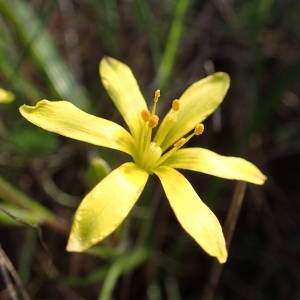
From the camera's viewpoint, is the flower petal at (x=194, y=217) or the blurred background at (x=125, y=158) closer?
the flower petal at (x=194, y=217)

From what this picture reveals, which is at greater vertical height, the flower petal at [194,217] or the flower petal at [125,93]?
the flower petal at [125,93]

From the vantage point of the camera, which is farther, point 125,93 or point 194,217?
point 125,93

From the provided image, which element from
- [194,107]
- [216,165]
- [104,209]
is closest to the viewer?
[104,209]

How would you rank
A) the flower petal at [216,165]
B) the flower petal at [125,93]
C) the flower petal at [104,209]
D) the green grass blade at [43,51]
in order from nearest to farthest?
the flower petal at [104,209] < the flower petal at [216,165] < the flower petal at [125,93] < the green grass blade at [43,51]

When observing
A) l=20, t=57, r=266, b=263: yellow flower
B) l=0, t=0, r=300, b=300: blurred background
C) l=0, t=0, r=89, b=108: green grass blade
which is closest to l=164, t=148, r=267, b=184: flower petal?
l=20, t=57, r=266, b=263: yellow flower

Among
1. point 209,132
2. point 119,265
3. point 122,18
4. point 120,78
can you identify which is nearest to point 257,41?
point 209,132

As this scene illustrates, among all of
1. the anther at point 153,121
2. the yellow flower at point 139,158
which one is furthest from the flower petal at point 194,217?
the anther at point 153,121

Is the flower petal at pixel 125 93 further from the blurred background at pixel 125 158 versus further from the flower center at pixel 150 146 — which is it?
the blurred background at pixel 125 158

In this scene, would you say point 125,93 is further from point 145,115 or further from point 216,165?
point 216,165

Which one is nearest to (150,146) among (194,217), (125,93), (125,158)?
(125,93)
